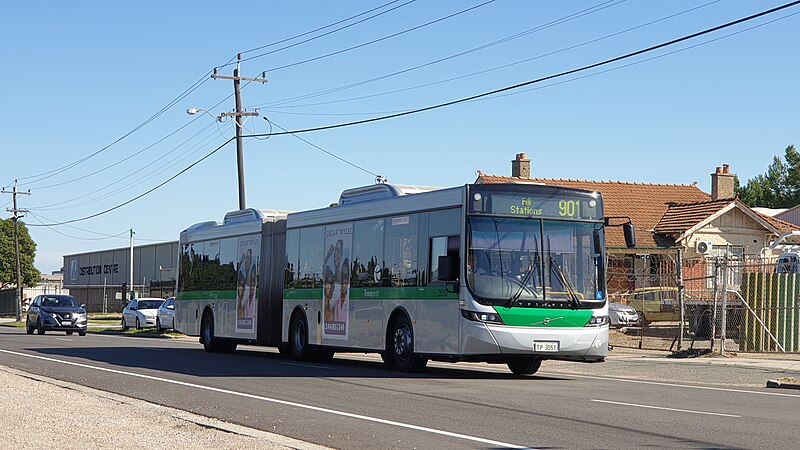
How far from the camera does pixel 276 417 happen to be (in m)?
13.2

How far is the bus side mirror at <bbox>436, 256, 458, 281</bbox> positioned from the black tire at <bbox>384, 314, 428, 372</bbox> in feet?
5.44

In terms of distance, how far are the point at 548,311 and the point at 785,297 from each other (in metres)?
9.84

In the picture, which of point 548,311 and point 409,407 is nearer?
point 409,407

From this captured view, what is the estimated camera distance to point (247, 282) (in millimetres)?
28094

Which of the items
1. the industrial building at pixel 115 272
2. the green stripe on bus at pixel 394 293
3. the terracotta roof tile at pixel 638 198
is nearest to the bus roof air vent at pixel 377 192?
the green stripe on bus at pixel 394 293

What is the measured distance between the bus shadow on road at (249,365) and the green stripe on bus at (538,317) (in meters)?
1.30

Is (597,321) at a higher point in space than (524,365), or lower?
higher

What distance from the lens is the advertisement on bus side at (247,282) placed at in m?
27.6

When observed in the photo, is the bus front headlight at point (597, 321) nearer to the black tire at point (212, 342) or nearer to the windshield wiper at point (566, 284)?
the windshield wiper at point (566, 284)

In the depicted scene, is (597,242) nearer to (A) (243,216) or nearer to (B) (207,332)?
(A) (243,216)

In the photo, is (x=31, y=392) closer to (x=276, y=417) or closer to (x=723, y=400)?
(x=276, y=417)

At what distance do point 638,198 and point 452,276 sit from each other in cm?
3588

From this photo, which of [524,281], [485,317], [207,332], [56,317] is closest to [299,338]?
[207,332]

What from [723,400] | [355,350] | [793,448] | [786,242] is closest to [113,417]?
[793,448]
